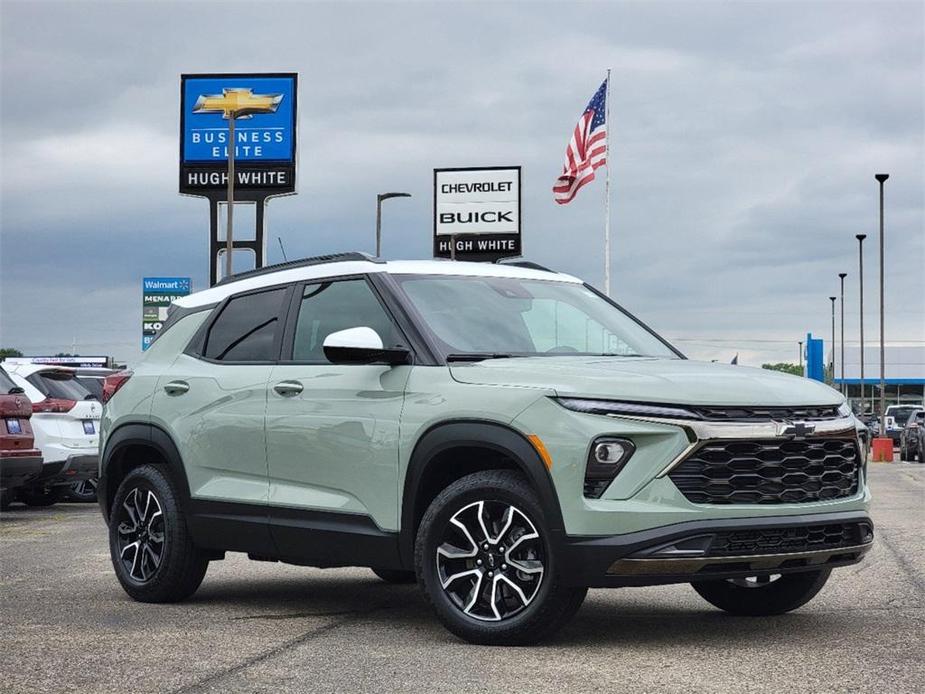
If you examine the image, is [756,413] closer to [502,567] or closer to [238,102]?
[502,567]

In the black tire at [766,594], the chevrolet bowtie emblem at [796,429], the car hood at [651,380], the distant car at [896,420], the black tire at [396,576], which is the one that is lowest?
the distant car at [896,420]

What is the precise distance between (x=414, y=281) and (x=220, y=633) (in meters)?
2.06

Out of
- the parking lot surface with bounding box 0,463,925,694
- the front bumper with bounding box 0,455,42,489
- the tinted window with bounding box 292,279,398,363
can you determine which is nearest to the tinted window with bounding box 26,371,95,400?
the front bumper with bounding box 0,455,42,489

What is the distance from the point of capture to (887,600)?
8.72m

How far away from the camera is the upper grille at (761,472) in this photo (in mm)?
6594

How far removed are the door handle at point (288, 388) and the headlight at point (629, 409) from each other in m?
1.89

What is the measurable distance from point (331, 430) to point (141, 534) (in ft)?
6.84

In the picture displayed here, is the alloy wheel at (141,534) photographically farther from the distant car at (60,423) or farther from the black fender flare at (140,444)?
the distant car at (60,423)

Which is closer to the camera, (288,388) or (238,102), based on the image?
(288,388)

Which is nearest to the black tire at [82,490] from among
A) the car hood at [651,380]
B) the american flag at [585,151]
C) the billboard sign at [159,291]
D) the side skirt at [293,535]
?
the side skirt at [293,535]

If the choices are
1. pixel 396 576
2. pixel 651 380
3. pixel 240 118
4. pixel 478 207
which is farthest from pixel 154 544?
pixel 478 207

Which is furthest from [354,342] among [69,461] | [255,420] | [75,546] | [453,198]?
[453,198]

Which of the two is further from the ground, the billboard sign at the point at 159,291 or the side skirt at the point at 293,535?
the billboard sign at the point at 159,291

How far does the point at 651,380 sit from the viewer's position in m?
6.71
